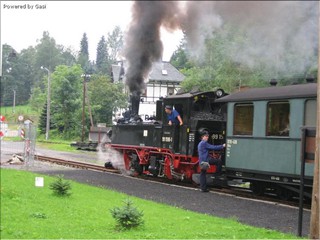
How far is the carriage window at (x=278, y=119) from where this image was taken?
10.8m

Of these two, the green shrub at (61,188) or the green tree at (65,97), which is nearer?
the green shrub at (61,188)

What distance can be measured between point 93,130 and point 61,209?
22.8m

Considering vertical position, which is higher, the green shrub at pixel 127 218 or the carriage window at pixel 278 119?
the carriage window at pixel 278 119

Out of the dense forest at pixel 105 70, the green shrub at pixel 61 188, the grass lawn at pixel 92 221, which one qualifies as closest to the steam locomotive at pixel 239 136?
the grass lawn at pixel 92 221

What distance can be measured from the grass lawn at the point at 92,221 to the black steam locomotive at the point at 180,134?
2.85 m

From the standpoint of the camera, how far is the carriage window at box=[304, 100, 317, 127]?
10.2 meters

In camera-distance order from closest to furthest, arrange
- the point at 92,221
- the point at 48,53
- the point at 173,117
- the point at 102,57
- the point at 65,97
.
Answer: the point at 92,221
the point at 173,117
the point at 102,57
the point at 65,97
the point at 48,53

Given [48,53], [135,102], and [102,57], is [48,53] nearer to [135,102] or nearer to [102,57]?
[102,57]

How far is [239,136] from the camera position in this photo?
12.0 metres

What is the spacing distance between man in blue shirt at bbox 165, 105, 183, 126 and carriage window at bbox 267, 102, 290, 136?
341cm

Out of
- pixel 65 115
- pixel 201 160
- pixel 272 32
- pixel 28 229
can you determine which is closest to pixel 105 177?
pixel 201 160

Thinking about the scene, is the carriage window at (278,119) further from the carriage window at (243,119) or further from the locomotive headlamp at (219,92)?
the locomotive headlamp at (219,92)

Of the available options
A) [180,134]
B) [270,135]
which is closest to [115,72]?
[180,134]

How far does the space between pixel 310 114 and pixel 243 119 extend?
2031 mm
